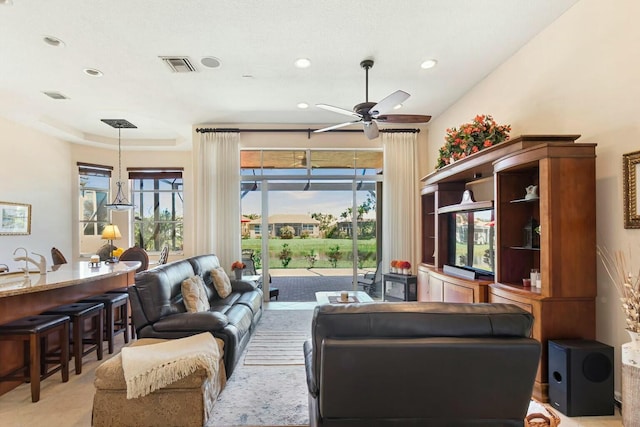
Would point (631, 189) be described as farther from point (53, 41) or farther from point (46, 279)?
point (53, 41)

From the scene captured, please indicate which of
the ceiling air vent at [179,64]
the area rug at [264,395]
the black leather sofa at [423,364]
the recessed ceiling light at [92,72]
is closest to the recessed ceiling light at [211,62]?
the ceiling air vent at [179,64]

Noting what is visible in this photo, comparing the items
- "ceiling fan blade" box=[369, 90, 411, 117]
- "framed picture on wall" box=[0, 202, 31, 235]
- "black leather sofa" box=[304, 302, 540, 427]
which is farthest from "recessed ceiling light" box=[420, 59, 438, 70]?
"framed picture on wall" box=[0, 202, 31, 235]

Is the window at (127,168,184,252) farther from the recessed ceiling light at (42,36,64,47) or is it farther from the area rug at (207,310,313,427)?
the area rug at (207,310,313,427)

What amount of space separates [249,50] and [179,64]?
90 centimetres

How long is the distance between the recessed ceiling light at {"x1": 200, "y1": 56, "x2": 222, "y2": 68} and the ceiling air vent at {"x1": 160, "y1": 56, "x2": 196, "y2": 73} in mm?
166

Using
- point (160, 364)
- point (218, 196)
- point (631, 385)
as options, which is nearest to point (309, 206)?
point (218, 196)

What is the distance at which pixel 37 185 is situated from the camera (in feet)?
19.8

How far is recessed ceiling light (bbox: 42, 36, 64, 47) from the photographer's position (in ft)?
10.6

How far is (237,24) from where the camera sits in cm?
307

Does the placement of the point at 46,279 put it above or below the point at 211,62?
below

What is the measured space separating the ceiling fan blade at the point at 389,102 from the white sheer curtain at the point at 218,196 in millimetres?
3026

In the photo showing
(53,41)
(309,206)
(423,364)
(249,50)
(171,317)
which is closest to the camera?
(423,364)

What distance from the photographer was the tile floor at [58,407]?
2367 mm

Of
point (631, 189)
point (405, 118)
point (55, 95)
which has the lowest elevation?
point (631, 189)
